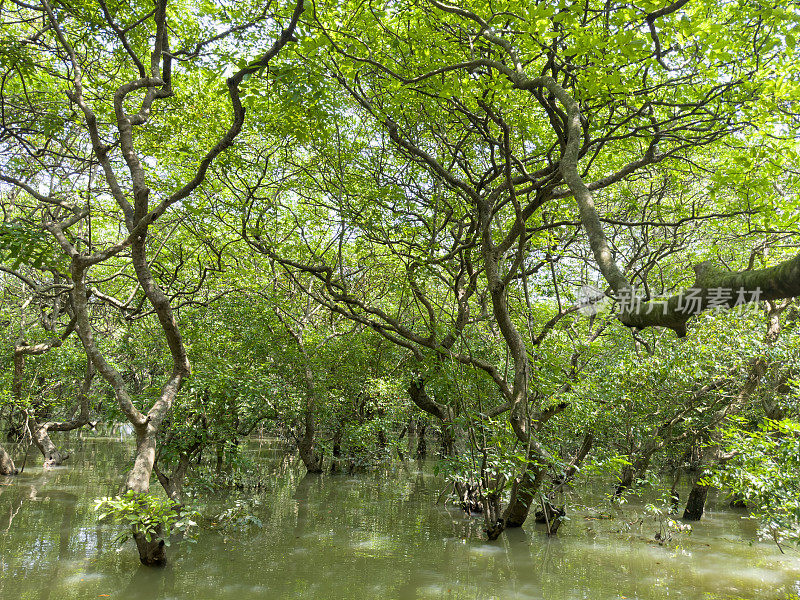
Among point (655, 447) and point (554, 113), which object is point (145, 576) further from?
point (655, 447)

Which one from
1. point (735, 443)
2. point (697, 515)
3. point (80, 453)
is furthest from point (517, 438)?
point (80, 453)

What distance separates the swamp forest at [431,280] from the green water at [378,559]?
0.06 metres

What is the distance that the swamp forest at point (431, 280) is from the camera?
581 centimetres

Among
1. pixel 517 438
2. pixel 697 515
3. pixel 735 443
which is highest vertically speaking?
pixel 735 443

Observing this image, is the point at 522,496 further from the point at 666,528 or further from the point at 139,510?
the point at 139,510

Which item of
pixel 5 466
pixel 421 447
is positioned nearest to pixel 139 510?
pixel 5 466

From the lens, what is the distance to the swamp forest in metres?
5.81

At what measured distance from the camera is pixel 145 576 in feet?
21.9

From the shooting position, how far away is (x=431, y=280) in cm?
1300

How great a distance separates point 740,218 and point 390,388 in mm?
7955

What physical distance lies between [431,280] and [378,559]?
22.4 feet

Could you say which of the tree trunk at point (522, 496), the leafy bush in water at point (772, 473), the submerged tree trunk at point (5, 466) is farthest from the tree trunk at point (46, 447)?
the leafy bush in water at point (772, 473)

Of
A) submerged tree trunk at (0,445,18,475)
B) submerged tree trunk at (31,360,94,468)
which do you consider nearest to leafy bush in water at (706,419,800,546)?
submerged tree trunk at (31,360,94,468)

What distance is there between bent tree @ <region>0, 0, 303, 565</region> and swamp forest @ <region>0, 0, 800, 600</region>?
0.07m
